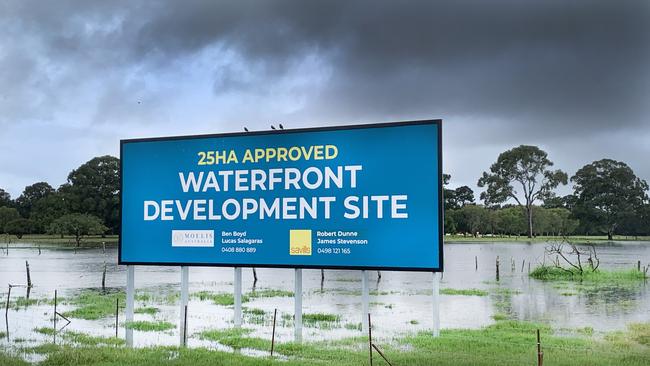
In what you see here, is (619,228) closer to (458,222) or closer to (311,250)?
(458,222)

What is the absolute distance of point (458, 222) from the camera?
415 ft

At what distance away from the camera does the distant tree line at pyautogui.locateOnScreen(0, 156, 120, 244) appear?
3898 inches

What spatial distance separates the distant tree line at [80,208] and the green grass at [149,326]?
81458 mm

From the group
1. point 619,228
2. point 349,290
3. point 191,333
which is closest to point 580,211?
point 619,228

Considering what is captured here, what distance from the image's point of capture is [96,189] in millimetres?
107062

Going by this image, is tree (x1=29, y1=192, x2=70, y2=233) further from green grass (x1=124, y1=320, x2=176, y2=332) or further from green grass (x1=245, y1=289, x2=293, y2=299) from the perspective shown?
green grass (x1=124, y1=320, x2=176, y2=332)

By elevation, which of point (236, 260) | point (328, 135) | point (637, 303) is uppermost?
point (328, 135)

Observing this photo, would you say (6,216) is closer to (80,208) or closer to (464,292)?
(80,208)

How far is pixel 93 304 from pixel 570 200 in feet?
347

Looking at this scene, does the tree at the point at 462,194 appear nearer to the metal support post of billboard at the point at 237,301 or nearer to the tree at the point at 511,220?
the tree at the point at 511,220

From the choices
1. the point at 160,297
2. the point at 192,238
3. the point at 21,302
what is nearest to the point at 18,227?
the point at 160,297

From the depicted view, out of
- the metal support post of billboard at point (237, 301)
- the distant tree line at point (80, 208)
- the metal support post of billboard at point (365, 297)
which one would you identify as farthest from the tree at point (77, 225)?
the metal support post of billboard at point (365, 297)

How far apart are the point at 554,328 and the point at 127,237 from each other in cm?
1347

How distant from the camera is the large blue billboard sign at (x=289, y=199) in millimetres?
16297
